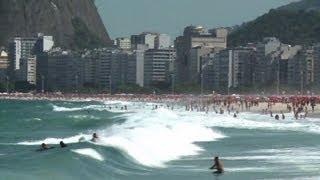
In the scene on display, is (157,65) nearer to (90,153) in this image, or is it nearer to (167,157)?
(167,157)

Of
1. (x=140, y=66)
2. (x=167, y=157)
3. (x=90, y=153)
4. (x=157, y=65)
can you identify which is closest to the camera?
(x=90, y=153)

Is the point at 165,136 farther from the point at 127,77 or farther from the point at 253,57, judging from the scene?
the point at 127,77

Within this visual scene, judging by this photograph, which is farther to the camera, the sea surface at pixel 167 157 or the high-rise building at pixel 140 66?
the high-rise building at pixel 140 66

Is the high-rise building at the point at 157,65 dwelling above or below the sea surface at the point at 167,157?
above

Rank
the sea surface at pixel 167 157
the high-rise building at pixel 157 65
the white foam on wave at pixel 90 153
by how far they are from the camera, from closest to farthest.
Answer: the sea surface at pixel 167 157 → the white foam on wave at pixel 90 153 → the high-rise building at pixel 157 65

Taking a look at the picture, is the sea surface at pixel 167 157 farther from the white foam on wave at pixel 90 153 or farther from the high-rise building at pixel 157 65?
the high-rise building at pixel 157 65

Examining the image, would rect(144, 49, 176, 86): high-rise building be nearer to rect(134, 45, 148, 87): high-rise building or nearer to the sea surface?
rect(134, 45, 148, 87): high-rise building

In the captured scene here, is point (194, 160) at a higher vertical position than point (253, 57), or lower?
lower

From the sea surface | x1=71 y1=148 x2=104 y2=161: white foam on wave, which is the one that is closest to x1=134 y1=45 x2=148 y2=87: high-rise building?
the sea surface

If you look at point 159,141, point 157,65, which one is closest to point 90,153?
point 159,141

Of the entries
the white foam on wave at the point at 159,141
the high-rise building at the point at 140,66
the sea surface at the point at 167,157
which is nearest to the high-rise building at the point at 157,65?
the high-rise building at the point at 140,66

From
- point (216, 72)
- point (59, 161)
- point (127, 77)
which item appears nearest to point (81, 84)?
point (127, 77)
